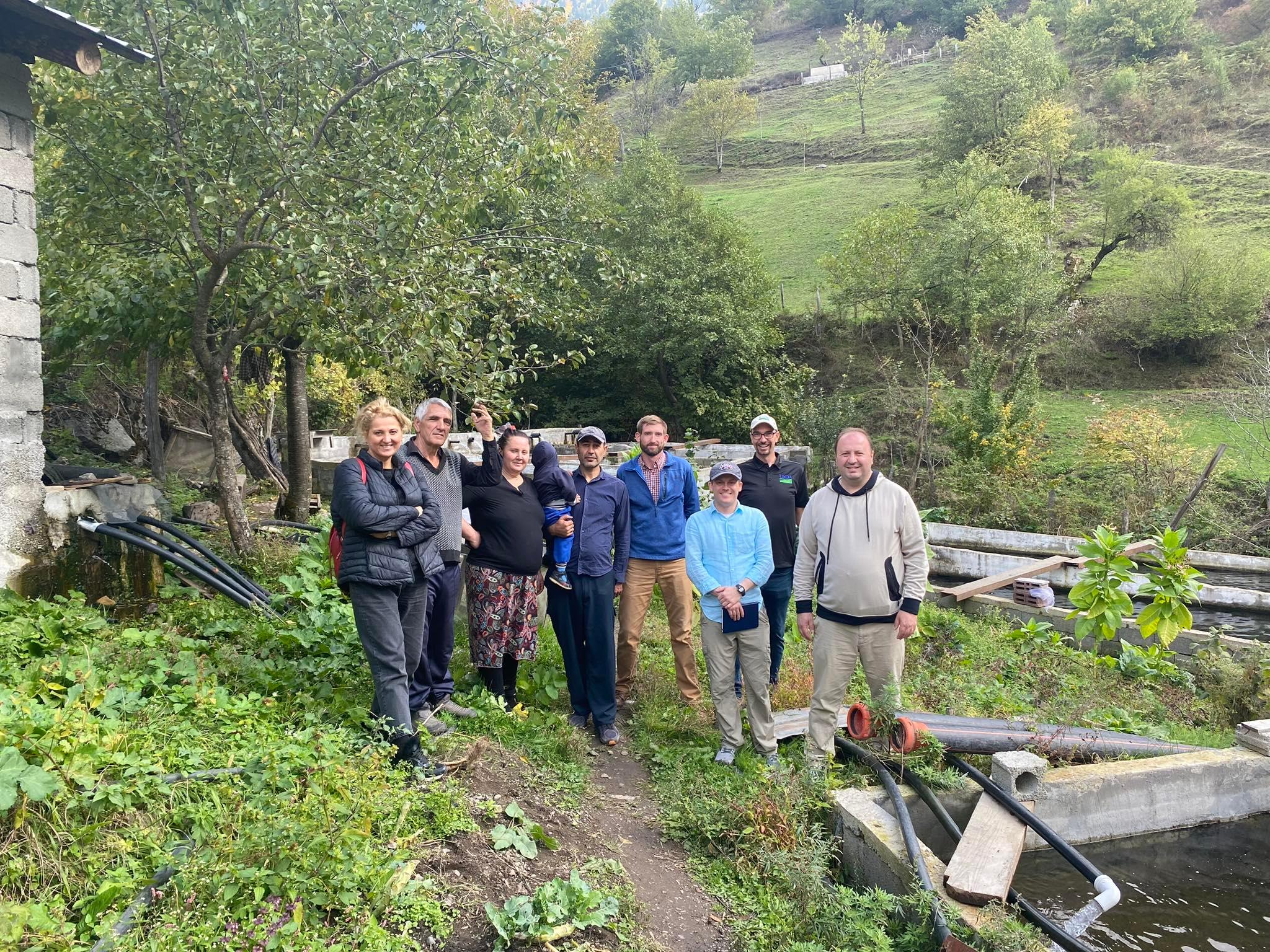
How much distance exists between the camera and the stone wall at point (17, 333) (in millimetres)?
5297

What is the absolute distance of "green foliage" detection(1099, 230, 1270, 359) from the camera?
24188 millimetres

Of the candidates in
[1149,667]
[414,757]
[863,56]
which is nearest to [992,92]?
[1149,667]

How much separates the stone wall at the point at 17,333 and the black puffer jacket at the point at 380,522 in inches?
113

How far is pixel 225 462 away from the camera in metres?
6.88

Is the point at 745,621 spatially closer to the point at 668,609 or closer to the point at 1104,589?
the point at 668,609

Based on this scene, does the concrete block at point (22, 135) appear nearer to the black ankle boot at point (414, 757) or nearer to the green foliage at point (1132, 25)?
the black ankle boot at point (414, 757)

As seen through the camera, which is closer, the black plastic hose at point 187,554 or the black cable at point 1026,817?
the black cable at point 1026,817

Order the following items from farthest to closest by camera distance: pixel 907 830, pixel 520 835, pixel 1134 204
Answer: pixel 1134 204, pixel 907 830, pixel 520 835

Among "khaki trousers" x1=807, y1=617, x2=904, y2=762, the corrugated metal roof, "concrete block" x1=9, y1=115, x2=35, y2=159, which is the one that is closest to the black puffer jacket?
"khaki trousers" x1=807, y1=617, x2=904, y2=762

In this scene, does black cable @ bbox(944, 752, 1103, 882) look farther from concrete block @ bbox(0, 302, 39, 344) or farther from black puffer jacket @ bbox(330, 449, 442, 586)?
concrete block @ bbox(0, 302, 39, 344)

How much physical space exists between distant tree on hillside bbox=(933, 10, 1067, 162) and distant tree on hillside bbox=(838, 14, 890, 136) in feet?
57.3

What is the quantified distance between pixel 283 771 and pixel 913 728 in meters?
3.27

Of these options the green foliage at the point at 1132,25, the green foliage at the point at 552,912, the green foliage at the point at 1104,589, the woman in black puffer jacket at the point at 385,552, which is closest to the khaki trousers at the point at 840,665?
the green foliage at the point at 552,912

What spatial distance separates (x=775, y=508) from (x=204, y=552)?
4.34 metres
